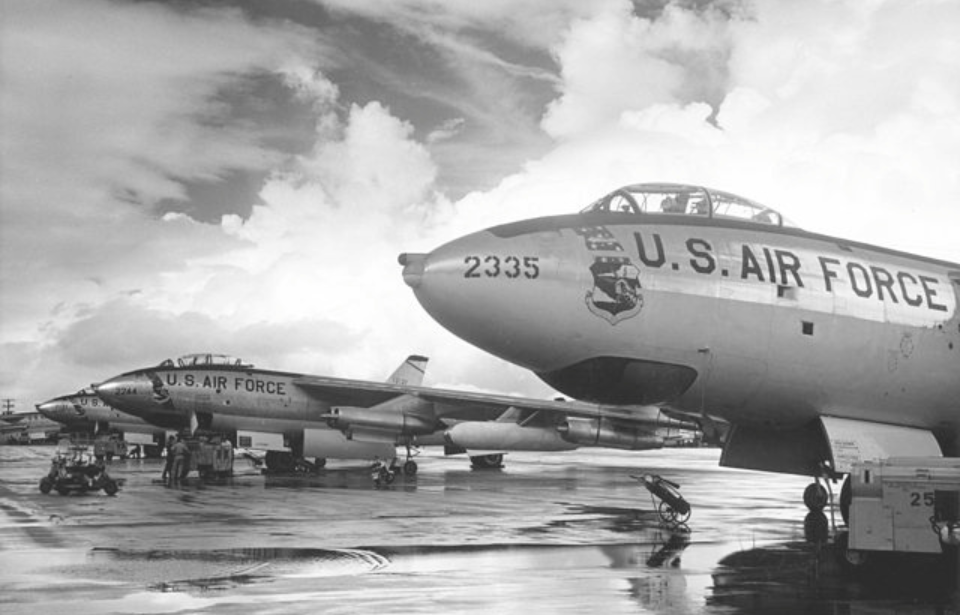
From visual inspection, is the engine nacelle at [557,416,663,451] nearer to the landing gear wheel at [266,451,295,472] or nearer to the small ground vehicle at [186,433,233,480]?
the small ground vehicle at [186,433,233,480]

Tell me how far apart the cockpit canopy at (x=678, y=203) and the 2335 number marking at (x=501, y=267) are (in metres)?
1.73

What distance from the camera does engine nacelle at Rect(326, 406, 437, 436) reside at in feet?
104

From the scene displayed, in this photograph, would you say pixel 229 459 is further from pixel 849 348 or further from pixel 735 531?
pixel 849 348

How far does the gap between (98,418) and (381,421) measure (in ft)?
70.8

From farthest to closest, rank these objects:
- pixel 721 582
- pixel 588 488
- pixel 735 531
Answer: pixel 588 488 → pixel 735 531 → pixel 721 582

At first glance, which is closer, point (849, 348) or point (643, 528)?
→ point (849, 348)

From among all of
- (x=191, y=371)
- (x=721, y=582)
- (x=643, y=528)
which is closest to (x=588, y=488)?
(x=643, y=528)

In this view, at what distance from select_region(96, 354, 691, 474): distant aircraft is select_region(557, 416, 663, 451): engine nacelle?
1.47ft

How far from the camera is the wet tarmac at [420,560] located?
26.0ft

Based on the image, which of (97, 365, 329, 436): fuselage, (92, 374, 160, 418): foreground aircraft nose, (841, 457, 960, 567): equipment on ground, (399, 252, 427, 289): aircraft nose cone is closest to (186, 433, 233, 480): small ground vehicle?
(97, 365, 329, 436): fuselage

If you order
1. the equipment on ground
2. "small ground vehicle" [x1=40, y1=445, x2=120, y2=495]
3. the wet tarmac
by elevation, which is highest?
the equipment on ground

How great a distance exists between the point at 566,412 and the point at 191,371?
13977mm

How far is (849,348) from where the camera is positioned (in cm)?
1170

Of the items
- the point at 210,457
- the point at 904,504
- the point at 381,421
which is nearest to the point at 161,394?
the point at 210,457
